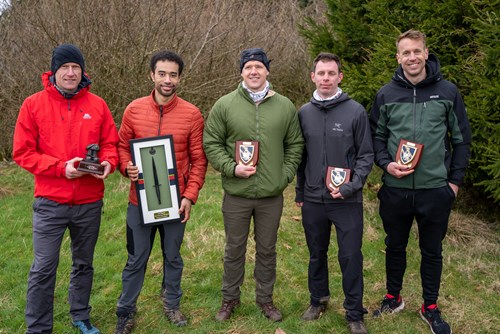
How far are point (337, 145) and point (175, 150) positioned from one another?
4.20 feet

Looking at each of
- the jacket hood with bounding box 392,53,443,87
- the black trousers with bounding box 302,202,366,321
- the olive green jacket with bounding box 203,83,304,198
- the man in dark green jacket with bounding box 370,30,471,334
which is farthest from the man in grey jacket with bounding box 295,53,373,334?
the jacket hood with bounding box 392,53,443,87

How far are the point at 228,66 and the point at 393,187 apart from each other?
24.0 ft

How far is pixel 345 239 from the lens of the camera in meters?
3.83

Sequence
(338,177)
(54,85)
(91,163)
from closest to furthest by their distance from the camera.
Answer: (91,163)
(54,85)
(338,177)

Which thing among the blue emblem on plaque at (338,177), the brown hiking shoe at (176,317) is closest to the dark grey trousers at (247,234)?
the brown hiking shoe at (176,317)

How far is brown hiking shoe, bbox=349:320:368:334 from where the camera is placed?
153 inches

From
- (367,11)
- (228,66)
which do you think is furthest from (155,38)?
(367,11)

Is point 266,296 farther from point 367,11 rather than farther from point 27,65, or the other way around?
point 27,65

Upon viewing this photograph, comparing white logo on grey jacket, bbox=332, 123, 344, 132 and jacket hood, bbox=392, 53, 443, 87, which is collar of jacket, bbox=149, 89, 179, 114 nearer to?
white logo on grey jacket, bbox=332, 123, 344, 132

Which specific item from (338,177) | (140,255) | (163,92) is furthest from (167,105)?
(338,177)

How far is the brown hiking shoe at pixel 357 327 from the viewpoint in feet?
12.8

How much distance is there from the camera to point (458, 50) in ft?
18.5

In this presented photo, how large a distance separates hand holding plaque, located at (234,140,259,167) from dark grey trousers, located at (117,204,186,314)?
0.76 meters

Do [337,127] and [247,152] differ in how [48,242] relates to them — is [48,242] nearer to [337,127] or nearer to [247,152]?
[247,152]
